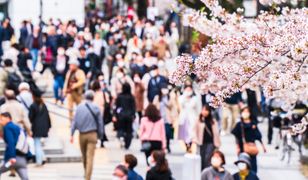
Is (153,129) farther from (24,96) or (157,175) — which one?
(157,175)

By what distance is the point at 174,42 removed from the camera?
41.8 meters

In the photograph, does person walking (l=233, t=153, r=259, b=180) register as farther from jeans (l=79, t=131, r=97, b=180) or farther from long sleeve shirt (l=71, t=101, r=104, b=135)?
jeans (l=79, t=131, r=97, b=180)

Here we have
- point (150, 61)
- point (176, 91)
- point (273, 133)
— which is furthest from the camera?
point (150, 61)

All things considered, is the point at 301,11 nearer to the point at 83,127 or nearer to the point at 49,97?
the point at 83,127

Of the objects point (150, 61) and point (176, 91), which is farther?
point (150, 61)

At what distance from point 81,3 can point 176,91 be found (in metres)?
22.5

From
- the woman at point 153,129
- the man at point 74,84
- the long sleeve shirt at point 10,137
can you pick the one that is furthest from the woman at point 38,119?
the man at point 74,84

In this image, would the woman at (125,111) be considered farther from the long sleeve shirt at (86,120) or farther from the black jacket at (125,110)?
the long sleeve shirt at (86,120)

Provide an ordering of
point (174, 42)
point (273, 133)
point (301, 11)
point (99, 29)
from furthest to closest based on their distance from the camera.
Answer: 1. point (99, 29)
2. point (174, 42)
3. point (273, 133)
4. point (301, 11)

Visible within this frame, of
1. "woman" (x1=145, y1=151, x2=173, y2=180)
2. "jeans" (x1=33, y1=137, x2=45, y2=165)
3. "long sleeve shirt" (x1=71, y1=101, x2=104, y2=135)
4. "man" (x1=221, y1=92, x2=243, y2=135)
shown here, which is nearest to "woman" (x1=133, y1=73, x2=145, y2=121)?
"man" (x1=221, y1=92, x2=243, y2=135)

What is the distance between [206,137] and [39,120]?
3.55 m

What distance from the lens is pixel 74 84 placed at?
27.5 meters

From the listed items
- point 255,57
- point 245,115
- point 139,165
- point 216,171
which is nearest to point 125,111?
point 139,165

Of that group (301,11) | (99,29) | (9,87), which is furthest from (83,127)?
(99,29)
